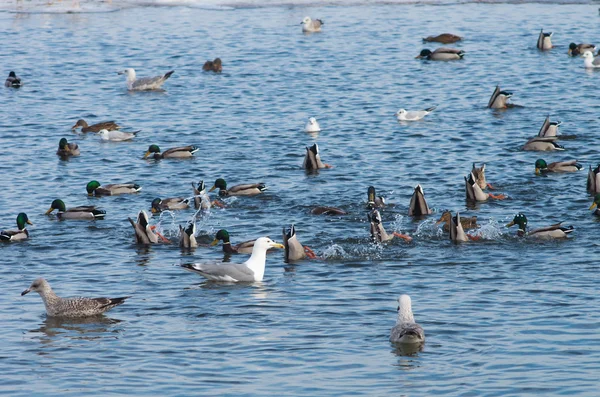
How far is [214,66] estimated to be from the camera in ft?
130

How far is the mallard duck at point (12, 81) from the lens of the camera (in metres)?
38.0

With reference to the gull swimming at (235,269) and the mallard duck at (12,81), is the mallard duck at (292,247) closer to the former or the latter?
the gull swimming at (235,269)

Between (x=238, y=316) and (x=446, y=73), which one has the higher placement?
(x=446, y=73)

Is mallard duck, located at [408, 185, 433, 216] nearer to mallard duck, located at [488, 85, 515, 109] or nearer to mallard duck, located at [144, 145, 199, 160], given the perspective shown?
mallard duck, located at [144, 145, 199, 160]

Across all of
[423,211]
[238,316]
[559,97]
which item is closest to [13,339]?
[238,316]

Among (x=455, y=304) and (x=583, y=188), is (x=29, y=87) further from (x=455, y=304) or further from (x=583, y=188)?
(x=455, y=304)

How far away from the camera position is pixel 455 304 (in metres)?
17.3

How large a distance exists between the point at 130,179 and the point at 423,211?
25.0 feet

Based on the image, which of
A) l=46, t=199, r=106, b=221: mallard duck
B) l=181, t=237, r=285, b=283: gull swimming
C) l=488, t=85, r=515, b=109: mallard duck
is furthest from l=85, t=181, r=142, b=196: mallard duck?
l=488, t=85, r=515, b=109: mallard duck

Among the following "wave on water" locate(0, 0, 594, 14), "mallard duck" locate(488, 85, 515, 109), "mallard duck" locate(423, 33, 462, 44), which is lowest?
"mallard duck" locate(488, 85, 515, 109)

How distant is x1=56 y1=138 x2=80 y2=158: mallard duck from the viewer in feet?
94.9

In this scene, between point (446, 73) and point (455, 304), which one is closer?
point (455, 304)

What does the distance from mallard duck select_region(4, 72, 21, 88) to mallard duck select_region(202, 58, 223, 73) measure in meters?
6.31

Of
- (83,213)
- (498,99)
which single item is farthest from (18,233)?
(498,99)
